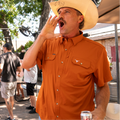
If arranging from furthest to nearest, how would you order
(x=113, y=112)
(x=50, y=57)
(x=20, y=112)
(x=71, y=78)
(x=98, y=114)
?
(x=20, y=112)
(x=113, y=112)
(x=50, y=57)
(x=71, y=78)
(x=98, y=114)

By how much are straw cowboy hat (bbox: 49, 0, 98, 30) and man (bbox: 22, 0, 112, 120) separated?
0.5 inches

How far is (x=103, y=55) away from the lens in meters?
1.70

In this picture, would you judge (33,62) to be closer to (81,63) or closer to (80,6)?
(81,63)

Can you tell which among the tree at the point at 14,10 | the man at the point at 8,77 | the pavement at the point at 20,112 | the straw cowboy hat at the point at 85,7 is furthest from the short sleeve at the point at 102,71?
the tree at the point at 14,10

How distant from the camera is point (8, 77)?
16.3 feet

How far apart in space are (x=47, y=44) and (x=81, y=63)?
19.5 inches

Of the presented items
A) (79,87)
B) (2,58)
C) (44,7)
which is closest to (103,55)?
(79,87)

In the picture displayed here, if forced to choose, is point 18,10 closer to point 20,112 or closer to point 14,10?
point 14,10

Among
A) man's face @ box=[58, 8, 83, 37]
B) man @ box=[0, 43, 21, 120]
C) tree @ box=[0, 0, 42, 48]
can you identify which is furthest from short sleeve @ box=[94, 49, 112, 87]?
tree @ box=[0, 0, 42, 48]

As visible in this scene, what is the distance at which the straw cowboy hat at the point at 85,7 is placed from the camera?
6.06ft

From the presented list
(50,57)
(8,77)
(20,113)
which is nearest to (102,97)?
(50,57)

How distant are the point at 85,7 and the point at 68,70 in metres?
0.84

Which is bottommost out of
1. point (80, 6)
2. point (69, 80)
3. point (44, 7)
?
point (69, 80)

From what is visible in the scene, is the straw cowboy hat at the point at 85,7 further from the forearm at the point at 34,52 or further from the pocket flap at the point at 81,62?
the pocket flap at the point at 81,62
